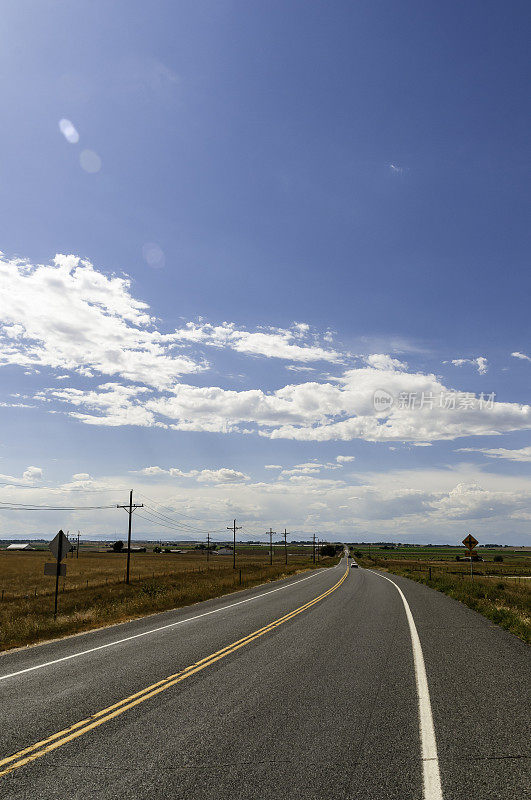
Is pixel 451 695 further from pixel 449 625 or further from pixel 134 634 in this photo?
pixel 134 634

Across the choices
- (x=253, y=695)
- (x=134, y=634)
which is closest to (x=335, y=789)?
(x=253, y=695)

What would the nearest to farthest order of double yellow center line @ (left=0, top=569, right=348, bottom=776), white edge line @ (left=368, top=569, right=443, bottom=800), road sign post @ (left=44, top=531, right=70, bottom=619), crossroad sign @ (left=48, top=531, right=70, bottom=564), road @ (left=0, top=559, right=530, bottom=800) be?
white edge line @ (left=368, top=569, right=443, bottom=800)
road @ (left=0, top=559, right=530, bottom=800)
double yellow center line @ (left=0, top=569, right=348, bottom=776)
road sign post @ (left=44, top=531, right=70, bottom=619)
crossroad sign @ (left=48, top=531, right=70, bottom=564)

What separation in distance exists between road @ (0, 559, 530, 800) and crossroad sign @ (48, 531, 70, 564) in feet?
19.2

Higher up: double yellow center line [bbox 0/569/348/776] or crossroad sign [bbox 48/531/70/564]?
crossroad sign [bbox 48/531/70/564]

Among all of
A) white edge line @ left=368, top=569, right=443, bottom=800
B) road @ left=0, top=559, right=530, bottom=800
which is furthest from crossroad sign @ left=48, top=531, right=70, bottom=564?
white edge line @ left=368, top=569, right=443, bottom=800

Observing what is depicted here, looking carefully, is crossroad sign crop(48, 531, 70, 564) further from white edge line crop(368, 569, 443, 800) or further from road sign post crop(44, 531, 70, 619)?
white edge line crop(368, 569, 443, 800)

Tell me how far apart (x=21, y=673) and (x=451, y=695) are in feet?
26.7

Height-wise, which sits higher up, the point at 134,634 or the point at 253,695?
the point at 253,695

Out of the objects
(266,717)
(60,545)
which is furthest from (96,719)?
(60,545)

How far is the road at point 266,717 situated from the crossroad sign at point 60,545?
585 centimetres

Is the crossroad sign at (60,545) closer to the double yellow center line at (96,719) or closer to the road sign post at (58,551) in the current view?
the road sign post at (58,551)

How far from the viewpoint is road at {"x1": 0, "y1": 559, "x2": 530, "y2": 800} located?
5.07 m

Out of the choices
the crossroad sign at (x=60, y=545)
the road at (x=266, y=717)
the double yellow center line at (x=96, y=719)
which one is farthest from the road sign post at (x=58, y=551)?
the double yellow center line at (x=96, y=719)

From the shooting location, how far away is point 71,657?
11383 millimetres
